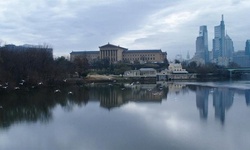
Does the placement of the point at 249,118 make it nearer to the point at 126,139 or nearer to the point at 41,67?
the point at 126,139

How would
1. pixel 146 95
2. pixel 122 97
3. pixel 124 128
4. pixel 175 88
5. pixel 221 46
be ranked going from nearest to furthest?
pixel 124 128 → pixel 122 97 → pixel 146 95 → pixel 175 88 → pixel 221 46

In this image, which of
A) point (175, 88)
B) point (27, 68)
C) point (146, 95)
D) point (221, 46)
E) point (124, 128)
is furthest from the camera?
point (221, 46)

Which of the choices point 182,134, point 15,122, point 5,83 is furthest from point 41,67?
point 182,134

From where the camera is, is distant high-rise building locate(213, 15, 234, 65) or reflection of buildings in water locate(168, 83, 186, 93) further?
distant high-rise building locate(213, 15, 234, 65)

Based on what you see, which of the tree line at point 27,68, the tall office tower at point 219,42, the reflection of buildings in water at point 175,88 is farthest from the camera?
the tall office tower at point 219,42

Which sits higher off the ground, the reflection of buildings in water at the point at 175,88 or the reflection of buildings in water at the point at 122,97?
the reflection of buildings in water at the point at 175,88

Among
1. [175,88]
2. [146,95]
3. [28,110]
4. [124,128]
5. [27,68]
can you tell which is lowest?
[124,128]

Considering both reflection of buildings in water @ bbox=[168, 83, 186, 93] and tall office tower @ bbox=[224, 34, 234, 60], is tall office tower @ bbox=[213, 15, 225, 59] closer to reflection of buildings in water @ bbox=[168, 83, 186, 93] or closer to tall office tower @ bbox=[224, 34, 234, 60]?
tall office tower @ bbox=[224, 34, 234, 60]

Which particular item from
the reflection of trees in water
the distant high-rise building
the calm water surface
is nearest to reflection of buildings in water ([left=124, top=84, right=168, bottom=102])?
the calm water surface

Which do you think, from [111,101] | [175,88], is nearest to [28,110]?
[111,101]

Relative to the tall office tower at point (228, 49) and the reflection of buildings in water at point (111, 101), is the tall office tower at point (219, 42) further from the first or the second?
the reflection of buildings in water at point (111, 101)

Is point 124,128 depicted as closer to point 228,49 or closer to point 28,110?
point 28,110

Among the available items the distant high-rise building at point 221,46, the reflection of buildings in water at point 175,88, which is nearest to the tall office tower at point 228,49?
the distant high-rise building at point 221,46

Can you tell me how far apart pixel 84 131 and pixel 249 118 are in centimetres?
631
